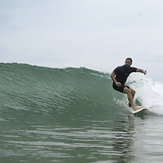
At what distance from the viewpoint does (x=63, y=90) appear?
12461 millimetres

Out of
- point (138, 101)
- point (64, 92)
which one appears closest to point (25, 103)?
point (64, 92)

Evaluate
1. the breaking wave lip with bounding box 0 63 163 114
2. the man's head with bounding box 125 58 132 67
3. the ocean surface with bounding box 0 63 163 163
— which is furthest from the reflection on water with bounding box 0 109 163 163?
the man's head with bounding box 125 58 132 67

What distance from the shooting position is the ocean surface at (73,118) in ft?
10.9

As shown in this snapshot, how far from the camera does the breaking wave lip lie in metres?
9.70

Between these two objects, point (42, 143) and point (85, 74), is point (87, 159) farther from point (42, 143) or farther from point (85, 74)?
point (85, 74)

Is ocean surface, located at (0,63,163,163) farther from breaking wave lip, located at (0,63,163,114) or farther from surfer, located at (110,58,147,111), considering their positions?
surfer, located at (110,58,147,111)

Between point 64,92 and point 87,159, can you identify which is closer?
point 87,159

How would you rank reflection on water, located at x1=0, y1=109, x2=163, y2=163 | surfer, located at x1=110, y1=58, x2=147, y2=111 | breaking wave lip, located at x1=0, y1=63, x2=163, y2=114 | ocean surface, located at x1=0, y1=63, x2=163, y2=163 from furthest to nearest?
breaking wave lip, located at x1=0, y1=63, x2=163, y2=114
surfer, located at x1=110, y1=58, x2=147, y2=111
ocean surface, located at x1=0, y1=63, x2=163, y2=163
reflection on water, located at x1=0, y1=109, x2=163, y2=163

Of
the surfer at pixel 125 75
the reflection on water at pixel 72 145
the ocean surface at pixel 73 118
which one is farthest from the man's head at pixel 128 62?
the reflection on water at pixel 72 145

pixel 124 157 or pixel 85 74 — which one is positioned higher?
pixel 85 74

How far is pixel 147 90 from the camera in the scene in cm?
1227

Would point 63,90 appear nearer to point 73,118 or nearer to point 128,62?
point 128,62

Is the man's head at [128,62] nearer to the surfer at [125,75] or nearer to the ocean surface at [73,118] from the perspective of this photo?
the surfer at [125,75]

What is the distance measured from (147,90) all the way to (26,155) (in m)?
9.76
